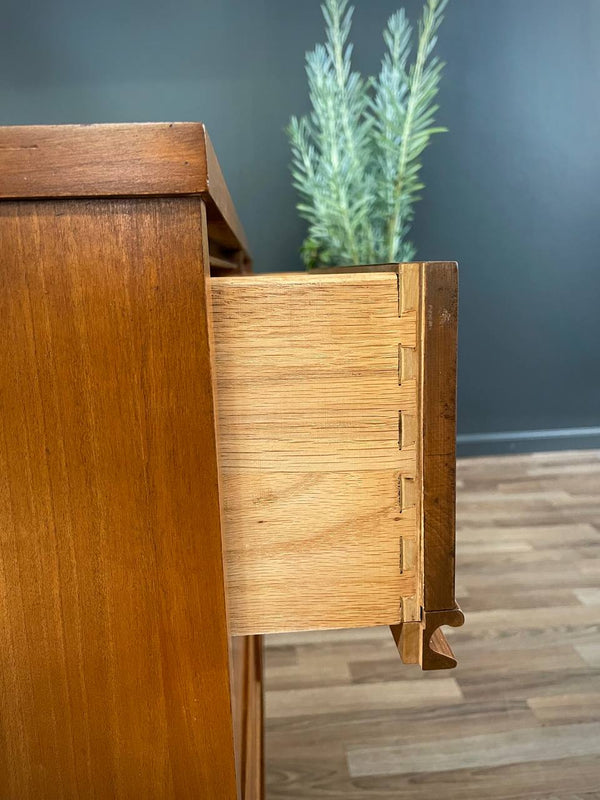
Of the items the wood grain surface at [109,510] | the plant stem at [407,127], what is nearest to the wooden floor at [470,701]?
the wood grain surface at [109,510]

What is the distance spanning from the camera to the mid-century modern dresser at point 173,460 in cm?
37

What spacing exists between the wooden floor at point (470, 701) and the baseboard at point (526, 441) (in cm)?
85

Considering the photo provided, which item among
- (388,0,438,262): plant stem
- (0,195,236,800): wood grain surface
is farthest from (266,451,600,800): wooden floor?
(388,0,438,262): plant stem

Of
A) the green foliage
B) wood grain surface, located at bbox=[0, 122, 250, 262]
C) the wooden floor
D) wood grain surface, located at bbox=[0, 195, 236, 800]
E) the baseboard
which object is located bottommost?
the wooden floor

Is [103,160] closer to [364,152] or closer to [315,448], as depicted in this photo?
[315,448]

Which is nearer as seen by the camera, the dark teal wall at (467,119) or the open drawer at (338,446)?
the open drawer at (338,446)

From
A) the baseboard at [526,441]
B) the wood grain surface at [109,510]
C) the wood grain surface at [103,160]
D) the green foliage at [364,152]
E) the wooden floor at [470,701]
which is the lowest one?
the wooden floor at [470,701]

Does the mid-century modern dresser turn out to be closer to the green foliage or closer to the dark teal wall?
the green foliage

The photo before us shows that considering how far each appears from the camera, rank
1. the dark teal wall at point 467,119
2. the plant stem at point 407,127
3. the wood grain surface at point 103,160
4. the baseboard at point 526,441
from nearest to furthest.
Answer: the wood grain surface at point 103,160, the plant stem at point 407,127, the dark teal wall at point 467,119, the baseboard at point 526,441

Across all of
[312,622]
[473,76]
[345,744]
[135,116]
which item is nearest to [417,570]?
[312,622]

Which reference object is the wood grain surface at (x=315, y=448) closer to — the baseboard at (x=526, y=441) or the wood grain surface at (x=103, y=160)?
the wood grain surface at (x=103, y=160)

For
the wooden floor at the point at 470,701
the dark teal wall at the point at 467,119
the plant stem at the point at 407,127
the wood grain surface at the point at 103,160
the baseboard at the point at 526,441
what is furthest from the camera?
the baseboard at the point at 526,441

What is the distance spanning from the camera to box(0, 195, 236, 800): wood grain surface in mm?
372

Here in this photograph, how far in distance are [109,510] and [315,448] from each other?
0.14 metres
